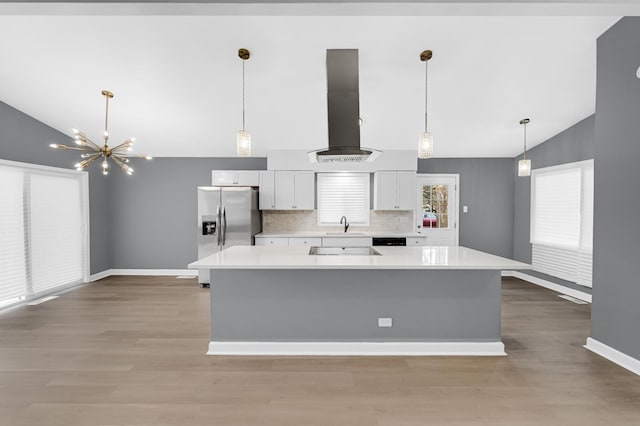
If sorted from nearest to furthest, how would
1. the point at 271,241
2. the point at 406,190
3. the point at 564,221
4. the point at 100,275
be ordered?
the point at 564,221 → the point at 271,241 → the point at 406,190 → the point at 100,275

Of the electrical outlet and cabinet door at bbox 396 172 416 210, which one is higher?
cabinet door at bbox 396 172 416 210

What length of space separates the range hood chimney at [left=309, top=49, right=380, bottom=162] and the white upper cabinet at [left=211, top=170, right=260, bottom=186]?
275 centimetres

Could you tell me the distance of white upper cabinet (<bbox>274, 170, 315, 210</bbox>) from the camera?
18.5 feet

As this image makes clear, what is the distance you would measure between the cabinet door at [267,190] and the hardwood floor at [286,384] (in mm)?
2612

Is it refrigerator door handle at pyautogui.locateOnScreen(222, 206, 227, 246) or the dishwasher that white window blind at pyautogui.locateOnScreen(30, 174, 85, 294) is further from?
the dishwasher

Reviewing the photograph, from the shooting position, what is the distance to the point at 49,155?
4820 mm

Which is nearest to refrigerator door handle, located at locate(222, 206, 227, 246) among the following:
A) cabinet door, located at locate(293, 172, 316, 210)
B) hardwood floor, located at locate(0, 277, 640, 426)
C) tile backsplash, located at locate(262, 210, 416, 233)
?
tile backsplash, located at locate(262, 210, 416, 233)

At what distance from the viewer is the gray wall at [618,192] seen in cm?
262

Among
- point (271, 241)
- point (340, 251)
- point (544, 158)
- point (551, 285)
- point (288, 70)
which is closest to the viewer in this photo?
point (288, 70)

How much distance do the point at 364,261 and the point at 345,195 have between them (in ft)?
10.6

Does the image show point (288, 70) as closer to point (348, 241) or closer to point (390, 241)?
point (348, 241)

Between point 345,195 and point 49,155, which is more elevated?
point 49,155

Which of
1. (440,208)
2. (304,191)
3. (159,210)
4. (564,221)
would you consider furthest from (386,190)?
(159,210)

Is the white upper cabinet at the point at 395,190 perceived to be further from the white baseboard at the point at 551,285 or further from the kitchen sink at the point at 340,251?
the white baseboard at the point at 551,285
